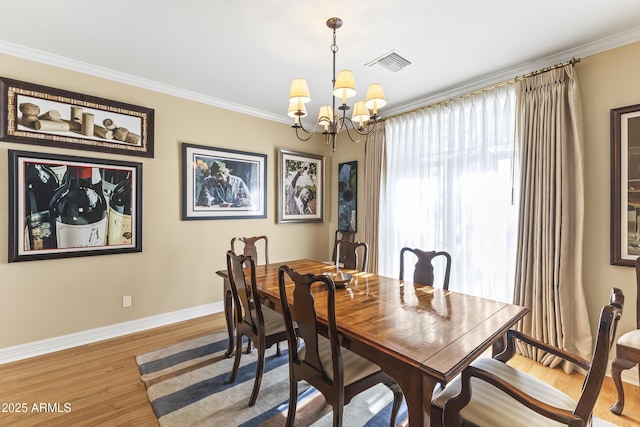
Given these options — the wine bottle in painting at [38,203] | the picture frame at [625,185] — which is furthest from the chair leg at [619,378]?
the wine bottle in painting at [38,203]

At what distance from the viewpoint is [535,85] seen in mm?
2617

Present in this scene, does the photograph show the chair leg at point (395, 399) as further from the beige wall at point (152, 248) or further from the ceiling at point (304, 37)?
the beige wall at point (152, 248)

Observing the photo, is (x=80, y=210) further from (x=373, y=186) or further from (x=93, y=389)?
(x=373, y=186)

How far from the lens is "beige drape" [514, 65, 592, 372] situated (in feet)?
7.90

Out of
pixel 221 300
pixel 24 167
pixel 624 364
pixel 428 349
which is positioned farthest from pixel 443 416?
pixel 24 167

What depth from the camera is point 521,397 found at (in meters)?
1.11

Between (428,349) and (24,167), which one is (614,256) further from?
(24,167)

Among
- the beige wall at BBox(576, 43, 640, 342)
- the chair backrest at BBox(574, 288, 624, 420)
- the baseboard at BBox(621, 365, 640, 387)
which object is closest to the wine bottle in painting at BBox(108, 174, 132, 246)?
the chair backrest at BBox(574, 288, 624, 420)

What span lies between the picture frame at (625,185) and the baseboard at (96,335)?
4.15m

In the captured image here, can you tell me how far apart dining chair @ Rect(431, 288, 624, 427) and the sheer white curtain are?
154 centimetres

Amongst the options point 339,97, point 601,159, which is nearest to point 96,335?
point 339,97

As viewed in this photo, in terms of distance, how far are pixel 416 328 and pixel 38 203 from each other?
333 centimetres

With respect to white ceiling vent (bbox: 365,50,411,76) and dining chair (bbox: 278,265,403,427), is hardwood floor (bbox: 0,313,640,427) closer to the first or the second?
dining chair (bbox: 278,265,403,427)

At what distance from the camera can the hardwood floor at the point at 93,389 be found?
1888 millimetres
